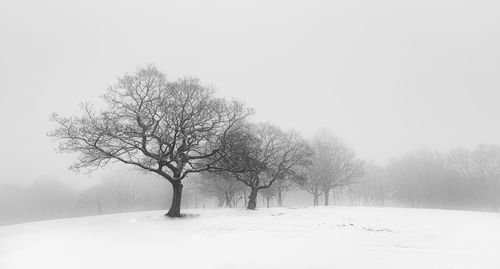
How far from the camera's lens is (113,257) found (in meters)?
12.8

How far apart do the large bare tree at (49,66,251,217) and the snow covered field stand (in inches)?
Answer: 285

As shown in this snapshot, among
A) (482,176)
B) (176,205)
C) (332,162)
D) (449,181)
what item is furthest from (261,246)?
(482,176)

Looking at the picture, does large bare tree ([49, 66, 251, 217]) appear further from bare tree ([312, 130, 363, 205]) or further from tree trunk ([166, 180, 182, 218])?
bare tree ([312, 130, 363, 205])

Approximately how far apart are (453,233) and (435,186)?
63.9 m

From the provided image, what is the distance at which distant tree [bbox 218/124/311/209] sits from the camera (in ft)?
96.9

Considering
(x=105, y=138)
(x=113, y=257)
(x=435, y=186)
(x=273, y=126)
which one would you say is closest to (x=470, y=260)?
(x=113, y=257)

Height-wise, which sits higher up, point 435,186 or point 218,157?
point 218,157

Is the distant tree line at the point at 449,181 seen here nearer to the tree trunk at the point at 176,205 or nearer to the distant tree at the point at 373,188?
the distant tree at the point at 373,188

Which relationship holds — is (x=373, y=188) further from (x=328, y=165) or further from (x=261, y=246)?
(x=261, y=246)

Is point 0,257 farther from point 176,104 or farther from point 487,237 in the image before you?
point 487,237

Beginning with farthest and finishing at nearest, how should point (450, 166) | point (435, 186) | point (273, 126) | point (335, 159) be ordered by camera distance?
point (450, 166), point (435, 186), point (335, 159), point (273, 126)

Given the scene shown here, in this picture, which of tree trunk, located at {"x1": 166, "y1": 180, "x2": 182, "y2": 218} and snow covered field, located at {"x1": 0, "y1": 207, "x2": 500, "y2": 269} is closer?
snow covered field, located at {"x1": 0, "y1": 207, "x2": 500, "y2": 269}

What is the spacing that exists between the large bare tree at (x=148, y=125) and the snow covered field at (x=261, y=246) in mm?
7248

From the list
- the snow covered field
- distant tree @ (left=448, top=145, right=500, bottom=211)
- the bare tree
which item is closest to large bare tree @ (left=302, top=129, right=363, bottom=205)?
the bare tree
